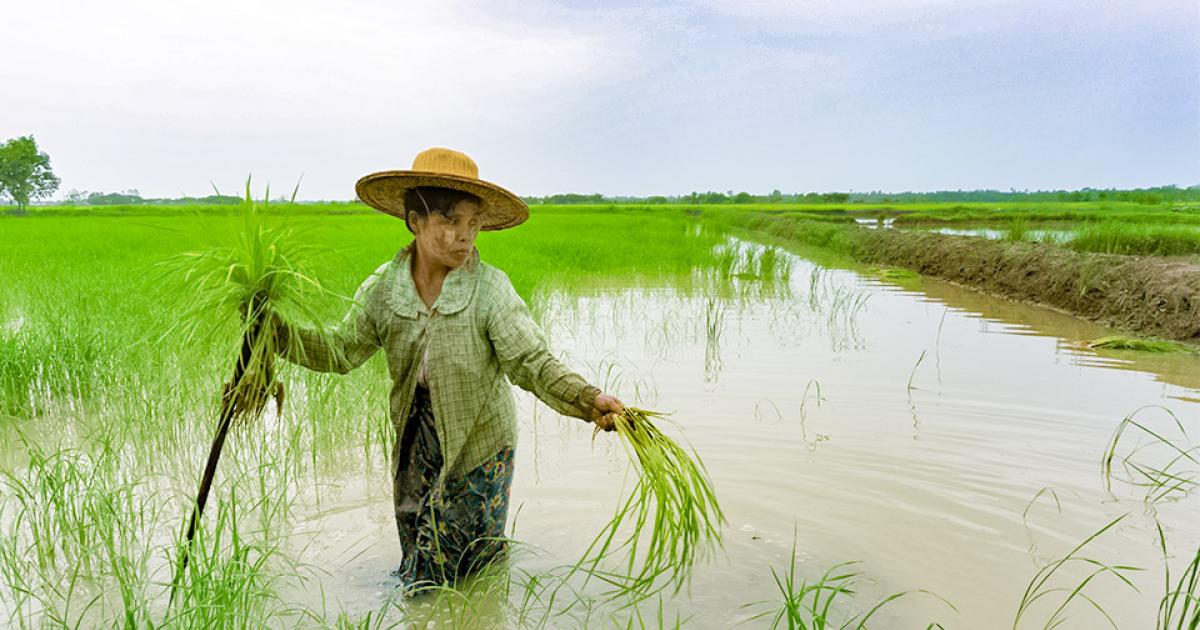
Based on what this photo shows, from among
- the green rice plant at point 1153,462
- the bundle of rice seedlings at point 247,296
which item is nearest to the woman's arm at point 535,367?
the bundle of rice seedlings at point 247,296

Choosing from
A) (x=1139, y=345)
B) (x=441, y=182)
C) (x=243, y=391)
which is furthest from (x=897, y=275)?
(x=243, y=391)

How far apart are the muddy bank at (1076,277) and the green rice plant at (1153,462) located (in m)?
3.03

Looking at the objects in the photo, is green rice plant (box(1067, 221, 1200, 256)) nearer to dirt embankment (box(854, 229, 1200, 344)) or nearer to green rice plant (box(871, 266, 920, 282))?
dirt embankment (box(854, 229, 1200, 344))

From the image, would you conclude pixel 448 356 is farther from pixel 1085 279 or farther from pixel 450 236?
pixel 1085 279

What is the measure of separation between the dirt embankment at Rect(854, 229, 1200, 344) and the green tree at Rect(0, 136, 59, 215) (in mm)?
54558

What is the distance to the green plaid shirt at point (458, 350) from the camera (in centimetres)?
213

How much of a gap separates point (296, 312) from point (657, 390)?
3.12 meters

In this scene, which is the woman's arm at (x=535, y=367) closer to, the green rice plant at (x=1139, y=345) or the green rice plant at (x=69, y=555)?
the green rice plant at (x=69, y=555)

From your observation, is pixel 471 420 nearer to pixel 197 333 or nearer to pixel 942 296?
pixel 197 333

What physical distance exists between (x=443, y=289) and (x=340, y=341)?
0.34 metres

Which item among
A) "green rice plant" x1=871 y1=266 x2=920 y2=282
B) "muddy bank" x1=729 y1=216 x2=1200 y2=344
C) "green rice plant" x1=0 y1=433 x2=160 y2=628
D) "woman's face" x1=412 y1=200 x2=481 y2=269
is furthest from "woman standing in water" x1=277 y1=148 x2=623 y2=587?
"green rice plant" x1=871 y1=266 x2=920 y2=282

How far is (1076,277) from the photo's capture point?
327 inches

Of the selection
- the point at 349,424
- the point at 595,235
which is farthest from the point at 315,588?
the point at 595,235

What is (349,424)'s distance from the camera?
11.9ft
